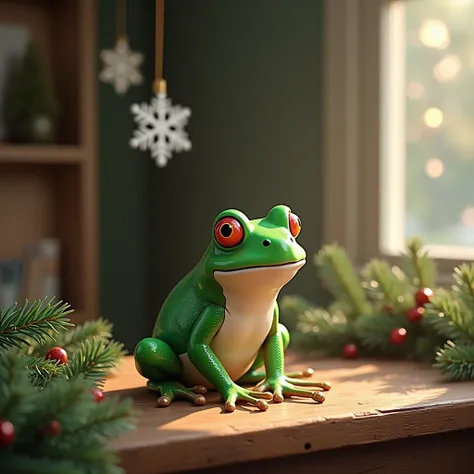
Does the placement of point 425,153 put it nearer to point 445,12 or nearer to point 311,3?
point 445,12

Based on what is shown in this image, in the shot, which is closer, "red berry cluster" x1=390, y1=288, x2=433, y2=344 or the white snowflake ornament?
"red berry cluster" x1=390, y1=288, x2=433, y2=344

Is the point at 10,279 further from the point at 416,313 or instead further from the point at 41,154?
the point at 416,313

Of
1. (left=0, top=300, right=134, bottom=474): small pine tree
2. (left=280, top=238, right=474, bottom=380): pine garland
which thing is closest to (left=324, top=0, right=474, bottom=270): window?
(left=280, top=238, right=474, bottom=380): pine garland

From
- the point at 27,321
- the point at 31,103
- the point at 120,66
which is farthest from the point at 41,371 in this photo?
the point at 31,103

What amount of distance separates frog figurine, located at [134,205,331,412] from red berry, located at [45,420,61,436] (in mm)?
242

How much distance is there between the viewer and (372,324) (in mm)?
1375

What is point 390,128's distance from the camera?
1.83 meters

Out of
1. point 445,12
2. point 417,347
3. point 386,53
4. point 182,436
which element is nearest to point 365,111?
point 386,53

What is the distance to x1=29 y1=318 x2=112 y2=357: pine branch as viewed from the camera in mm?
1124

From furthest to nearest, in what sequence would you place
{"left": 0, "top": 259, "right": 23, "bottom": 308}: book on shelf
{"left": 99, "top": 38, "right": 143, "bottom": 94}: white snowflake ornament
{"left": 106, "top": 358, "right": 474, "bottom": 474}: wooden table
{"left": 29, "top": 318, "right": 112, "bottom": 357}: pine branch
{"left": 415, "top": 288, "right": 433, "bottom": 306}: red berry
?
{"left": 0, "top": 259, "right": 23, "bottom": 308}: book on shelf → {"left": 99, "top": 38, "right": 143, "bottom": 94}: white snowflake ornament → {"left": 415, "top": 288, "right": 433, "bottom": 306}: red berry → {"left": 29, "top": 318, "right": 112, "bottom": 357}: pine branch → {"left": 106, "top": 358, "right": 474, "bottom": 474}: wooden table

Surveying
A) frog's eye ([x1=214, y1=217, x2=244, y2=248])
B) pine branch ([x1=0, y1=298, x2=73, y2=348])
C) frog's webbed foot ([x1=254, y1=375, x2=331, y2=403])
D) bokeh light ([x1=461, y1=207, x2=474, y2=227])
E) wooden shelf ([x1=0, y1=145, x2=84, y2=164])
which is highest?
wooden shelf ([x1=0, y1=145, x2=84, y2=164])

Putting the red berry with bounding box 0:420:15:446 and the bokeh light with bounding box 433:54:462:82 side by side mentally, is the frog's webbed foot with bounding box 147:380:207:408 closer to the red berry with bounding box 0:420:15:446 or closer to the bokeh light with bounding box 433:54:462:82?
the red berry with bounding box 0:420:15:446

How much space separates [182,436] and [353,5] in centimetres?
122

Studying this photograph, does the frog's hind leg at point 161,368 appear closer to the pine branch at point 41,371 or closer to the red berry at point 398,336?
the pine branch at point 41,371
